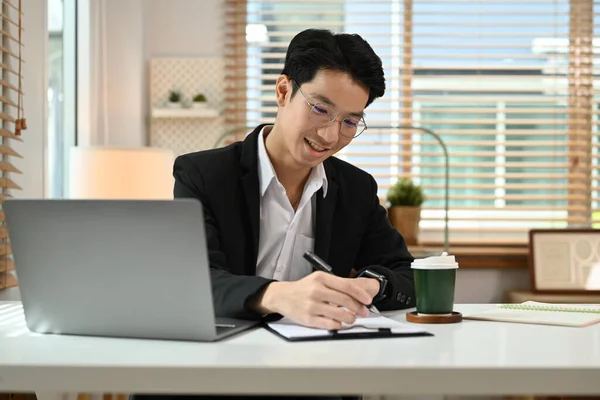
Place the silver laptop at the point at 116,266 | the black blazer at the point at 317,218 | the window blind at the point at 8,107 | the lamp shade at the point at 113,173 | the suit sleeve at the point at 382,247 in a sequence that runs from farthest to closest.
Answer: the lamp shade at the point at 113,173 < the window blind at the point at 8,107 < the suit sleeve at the point at 382,247 < the black blazer at the point at 317,218 < the silver laptop at the point at 116,266

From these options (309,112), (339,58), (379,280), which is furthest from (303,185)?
(379,280)

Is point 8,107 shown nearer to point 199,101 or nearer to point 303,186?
point 303,186

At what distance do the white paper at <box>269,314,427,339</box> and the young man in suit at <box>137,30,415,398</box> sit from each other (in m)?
0.27

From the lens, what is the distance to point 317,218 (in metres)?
1.88

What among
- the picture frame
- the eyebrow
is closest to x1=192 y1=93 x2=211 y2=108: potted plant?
the picture frame

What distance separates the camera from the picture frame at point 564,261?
3.60 m

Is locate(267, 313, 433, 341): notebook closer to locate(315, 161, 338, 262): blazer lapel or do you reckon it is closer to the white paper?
the white paper

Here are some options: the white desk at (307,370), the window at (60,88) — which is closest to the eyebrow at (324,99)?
the white desk at (307,370)

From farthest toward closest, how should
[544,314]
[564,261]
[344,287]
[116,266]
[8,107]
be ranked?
[564,261] → [8,107] → [544,314] → [344,287] → [116,266]

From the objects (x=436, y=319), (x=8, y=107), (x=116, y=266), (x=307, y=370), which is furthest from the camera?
(x=8, y=107)

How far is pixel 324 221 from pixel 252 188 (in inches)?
7.6

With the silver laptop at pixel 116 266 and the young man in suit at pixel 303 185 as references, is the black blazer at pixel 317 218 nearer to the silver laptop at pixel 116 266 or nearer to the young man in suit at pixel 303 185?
the young man in suit at pixel 303 185

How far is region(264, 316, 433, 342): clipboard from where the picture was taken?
1.19 metres

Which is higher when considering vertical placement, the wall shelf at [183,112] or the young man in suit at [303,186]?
the wall shelf at [183,112]
